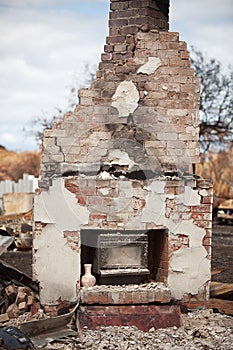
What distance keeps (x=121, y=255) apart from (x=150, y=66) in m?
2.03

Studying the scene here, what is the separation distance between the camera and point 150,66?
18.7ft

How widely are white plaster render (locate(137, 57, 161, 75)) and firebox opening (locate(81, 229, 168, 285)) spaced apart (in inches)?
66.9

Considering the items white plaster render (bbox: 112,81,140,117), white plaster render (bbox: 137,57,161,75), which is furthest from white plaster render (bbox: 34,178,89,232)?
white plaster render (bbox: 137,57,161,75)

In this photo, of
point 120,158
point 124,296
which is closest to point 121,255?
point 124,296

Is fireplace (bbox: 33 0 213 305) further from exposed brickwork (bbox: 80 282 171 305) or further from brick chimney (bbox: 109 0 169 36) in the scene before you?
exposed brickwork (bbox: 80 282 171 305)

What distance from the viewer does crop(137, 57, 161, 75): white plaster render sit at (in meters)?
5.68

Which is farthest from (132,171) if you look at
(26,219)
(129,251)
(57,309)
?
(26,219)

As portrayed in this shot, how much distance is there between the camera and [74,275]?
5.45m

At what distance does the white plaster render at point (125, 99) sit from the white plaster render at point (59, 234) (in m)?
0.99

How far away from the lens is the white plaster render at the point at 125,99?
5.64 meters

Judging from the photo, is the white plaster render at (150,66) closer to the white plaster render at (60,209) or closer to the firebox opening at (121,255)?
the white plaster render at (60,209)

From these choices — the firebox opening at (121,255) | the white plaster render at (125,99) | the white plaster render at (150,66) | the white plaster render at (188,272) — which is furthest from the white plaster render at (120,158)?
the white plaster render at (188,272)

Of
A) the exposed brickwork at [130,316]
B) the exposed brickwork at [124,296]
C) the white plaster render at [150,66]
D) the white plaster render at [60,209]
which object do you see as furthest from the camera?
the white plaster render at [150,66]

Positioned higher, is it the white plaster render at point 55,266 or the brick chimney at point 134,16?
the brick chimney at point 134,16
